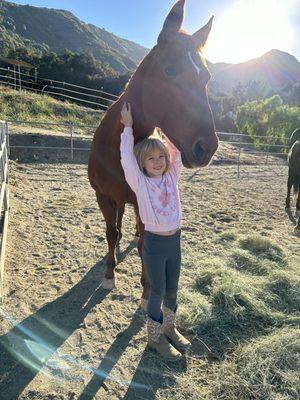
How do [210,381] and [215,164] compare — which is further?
[215,164]

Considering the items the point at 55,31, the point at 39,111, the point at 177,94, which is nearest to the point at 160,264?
the point at 177,94

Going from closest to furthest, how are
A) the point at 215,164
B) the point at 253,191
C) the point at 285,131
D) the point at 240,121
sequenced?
the point at 253,191
the point at 215,164
the point at 285,131
the point at 240,121

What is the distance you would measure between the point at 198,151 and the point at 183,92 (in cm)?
43

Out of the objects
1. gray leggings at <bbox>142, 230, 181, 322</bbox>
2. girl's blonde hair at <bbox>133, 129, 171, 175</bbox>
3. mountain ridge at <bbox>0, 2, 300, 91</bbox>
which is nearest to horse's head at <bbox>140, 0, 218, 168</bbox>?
girl's blonde hair at <bbox>133, 129, 171, 175</bbox>

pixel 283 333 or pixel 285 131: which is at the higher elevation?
pixel 285 131

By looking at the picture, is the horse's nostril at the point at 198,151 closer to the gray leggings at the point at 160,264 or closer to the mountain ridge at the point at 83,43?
the gray leggings at the point at 160,264

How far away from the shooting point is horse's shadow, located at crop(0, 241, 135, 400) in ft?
7.38

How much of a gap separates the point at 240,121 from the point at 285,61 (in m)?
84.6

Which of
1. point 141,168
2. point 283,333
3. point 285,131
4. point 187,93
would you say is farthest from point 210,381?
point 285,131

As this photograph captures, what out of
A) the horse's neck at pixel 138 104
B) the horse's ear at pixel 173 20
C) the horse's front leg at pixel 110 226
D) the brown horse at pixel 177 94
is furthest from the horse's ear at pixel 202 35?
the horse's front leg at pixel 110 226

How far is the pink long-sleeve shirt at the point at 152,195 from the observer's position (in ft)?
7.66

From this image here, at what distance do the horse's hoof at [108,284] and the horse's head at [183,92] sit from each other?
67.6 inches

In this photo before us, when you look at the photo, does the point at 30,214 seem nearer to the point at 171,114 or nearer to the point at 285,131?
the point at 171,114

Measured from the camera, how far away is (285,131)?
69.3 feet
